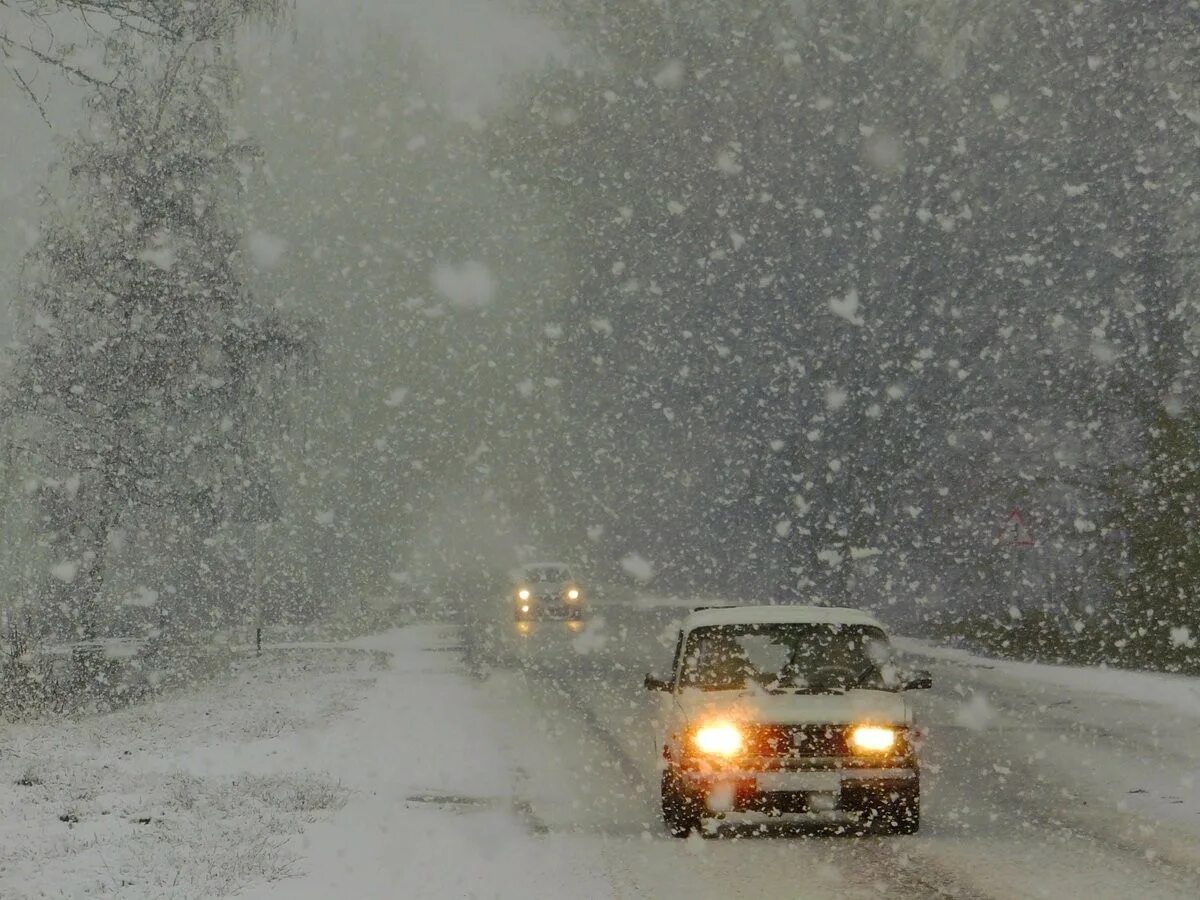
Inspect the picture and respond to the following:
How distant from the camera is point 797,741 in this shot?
9.35m

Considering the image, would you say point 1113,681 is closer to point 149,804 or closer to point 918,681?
point 918,681

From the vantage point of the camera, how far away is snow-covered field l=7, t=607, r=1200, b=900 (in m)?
8.31

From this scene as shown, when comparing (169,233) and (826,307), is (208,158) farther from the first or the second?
(826,307)

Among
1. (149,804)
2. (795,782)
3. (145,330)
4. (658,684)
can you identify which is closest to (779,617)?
(658,684)

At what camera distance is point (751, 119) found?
1512 inches

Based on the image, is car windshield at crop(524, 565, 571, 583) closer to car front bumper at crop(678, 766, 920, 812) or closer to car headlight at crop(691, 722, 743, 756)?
car headlight at crop(691, 722, 743, 756)

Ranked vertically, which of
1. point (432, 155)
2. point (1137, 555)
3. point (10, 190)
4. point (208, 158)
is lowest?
point (1137, 555)

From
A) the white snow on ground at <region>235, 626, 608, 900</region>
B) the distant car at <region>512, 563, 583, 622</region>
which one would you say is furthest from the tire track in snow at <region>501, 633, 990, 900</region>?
the distant car at <region>512, 563, 583, 622</region>

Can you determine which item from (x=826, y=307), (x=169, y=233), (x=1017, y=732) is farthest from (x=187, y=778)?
(x=826, y=307)

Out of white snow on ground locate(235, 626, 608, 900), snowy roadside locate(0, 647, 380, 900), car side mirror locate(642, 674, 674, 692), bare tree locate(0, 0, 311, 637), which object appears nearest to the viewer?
white snow on ground locate(235, 626, 608, 900)

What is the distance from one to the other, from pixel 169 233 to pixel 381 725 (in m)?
13.0

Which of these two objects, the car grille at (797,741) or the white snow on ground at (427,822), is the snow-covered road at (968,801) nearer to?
the white snow on ground at (427,822)

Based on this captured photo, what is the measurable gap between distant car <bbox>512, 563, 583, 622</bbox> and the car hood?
97.6ft

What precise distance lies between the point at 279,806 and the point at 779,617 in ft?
13.1
